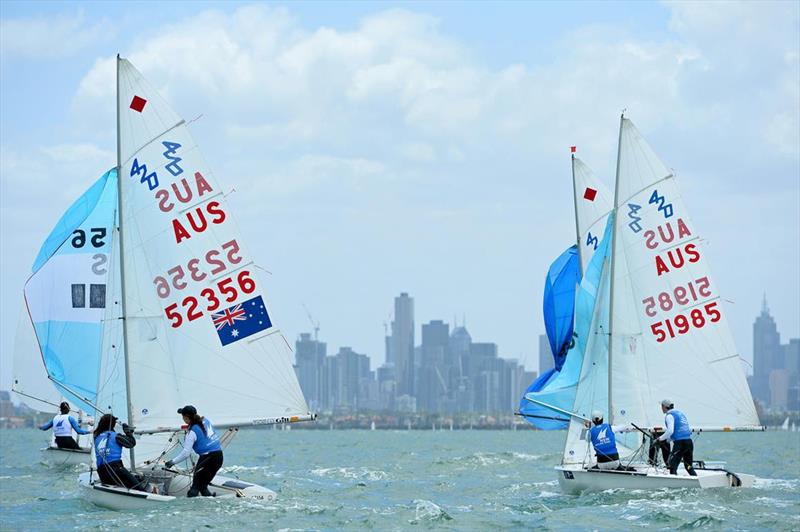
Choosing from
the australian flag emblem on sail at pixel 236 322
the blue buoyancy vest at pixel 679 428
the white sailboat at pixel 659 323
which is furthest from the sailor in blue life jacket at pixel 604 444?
the australian flag emblem on sail at pixel 236 322

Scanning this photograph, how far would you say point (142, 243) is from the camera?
921 inches

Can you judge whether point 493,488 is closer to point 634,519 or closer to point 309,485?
point 309,485

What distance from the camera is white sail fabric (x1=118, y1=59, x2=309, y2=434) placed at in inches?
913

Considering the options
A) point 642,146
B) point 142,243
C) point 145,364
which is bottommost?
point 145,364

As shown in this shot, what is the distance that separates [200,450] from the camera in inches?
852

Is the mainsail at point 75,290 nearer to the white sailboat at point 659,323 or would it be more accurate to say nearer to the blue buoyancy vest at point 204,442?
the blue buoyancy vest at point 204,442

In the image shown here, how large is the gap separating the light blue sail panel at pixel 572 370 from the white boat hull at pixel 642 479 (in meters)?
2.56

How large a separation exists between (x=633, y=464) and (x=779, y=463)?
20549mm

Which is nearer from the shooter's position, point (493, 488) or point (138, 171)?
point (138, 171)

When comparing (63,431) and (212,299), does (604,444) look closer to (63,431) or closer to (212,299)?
(212,299)

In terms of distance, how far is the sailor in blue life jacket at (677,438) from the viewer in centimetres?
2531

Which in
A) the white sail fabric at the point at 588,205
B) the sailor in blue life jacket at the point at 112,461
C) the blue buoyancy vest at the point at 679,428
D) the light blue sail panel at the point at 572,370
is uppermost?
the white sail fabric at the point at 588,205

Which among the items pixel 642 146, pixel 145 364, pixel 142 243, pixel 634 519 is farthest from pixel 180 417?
pixel 642 146

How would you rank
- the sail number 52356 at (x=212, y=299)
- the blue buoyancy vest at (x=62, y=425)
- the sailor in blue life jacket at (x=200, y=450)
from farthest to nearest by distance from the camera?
the blue buoyancy vest at (x=62, y=425) → the sail number 52356 at (x=212, y=299) → the sailor in blue life jacket at (x=200, y=450)
